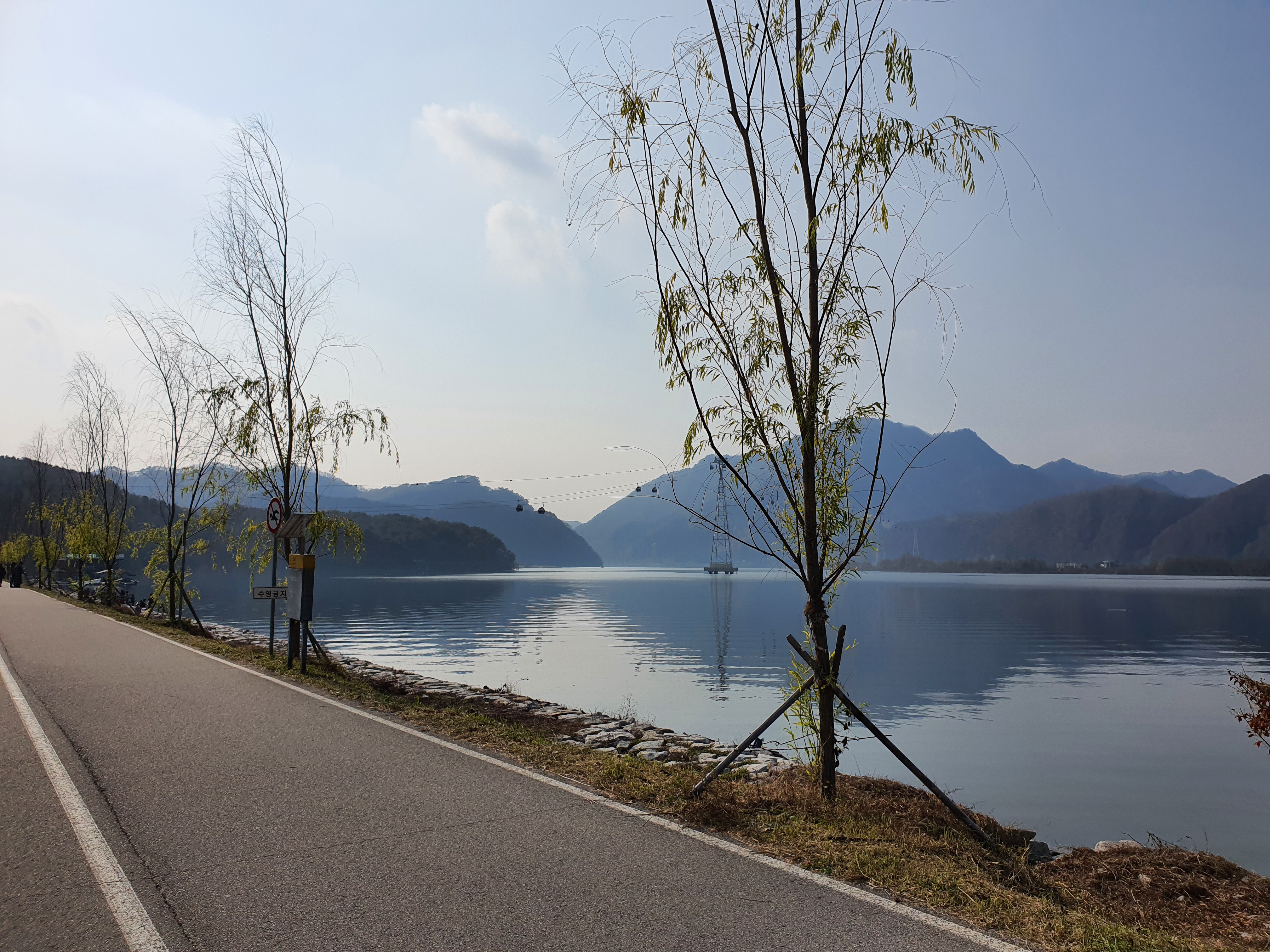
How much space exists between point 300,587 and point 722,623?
35.2m

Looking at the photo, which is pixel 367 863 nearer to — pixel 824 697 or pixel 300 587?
pixel 824 697

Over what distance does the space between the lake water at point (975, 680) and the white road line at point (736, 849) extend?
21.8ft

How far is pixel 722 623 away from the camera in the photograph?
47438mm

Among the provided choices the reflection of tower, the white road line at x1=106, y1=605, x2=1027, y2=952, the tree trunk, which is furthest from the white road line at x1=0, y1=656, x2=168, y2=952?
the reflection of tower

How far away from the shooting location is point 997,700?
2166cm

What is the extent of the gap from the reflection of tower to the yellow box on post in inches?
438

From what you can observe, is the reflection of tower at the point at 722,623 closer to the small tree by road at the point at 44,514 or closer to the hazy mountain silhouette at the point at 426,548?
the small tree by road at the point at 44,514

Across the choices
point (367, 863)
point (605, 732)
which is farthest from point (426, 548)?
point (367, 863)

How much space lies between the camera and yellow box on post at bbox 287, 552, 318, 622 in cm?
1454

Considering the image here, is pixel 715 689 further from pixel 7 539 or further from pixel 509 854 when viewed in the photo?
pixel 7 539

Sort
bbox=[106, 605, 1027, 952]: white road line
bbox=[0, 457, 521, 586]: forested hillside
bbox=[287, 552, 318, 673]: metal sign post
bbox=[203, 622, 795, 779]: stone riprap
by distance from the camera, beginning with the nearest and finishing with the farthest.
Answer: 1. bbox=[106, 605, 1027, 952]: white road line
2. bbox=[203, 622, 795, 779]: stone riprap
3. bbox=[287, 552, 318, 673]: metal sign post
4. bbox=[0, 457, 521, 586]: forested hillside

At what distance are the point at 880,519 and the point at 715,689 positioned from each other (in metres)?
15.0

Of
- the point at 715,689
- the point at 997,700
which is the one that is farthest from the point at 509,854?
the point at 997,700

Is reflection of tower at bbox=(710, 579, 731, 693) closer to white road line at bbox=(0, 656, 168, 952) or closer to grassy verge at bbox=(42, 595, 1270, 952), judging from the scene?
grassy verge at bbox=(42, 595, 1270, 952)
